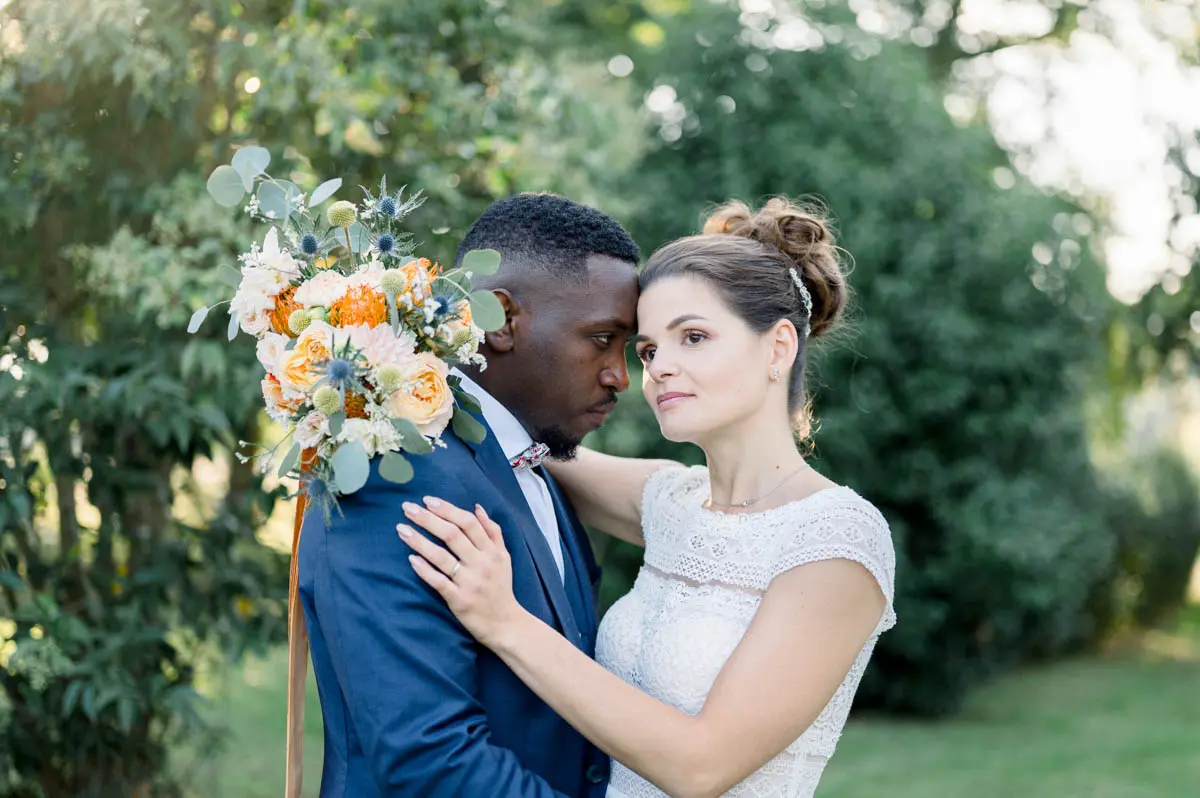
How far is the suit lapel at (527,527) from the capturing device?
2.59 metres

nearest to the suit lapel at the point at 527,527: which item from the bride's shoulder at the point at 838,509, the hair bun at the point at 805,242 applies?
the bride's shoulder at the point at 838,509

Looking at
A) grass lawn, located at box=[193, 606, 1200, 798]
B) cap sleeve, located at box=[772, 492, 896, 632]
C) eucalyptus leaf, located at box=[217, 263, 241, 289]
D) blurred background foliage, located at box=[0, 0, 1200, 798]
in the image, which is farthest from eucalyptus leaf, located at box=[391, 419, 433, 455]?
grass lawn, located at box=[193, 606, 1200, 798]

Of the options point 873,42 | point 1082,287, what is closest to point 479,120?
point 873,42

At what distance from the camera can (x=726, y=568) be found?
113 inches

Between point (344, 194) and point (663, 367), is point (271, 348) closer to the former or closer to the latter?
point (663, 367)

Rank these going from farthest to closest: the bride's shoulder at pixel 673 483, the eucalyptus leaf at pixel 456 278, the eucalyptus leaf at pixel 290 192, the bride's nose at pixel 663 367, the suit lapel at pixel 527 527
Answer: the bride's shoulder at pixel 673 483
the bride's nose at pixel 663 367
the suit lapel at pixel 527 527
the eucalyptus leaf at pixel 290 192
the eucalyptus leaf at pixel 456 278

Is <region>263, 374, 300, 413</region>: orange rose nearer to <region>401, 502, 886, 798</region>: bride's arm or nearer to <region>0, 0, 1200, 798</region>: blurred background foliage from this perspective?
<region>401, 502, 886, 798</region>: bride's arm

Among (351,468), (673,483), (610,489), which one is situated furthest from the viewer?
(610,489)

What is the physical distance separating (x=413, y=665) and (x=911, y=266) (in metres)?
7.39

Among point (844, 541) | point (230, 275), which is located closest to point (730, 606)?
point (844, 541)

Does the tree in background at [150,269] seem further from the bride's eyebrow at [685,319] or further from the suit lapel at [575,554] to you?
the bride's eyebrow at [685,319]

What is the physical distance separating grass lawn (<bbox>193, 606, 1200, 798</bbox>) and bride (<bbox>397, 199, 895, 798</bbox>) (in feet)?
12.6

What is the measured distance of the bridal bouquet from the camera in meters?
2.20

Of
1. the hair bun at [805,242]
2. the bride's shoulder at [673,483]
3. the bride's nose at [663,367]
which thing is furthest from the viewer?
the bride's shoulder at [673,483]
